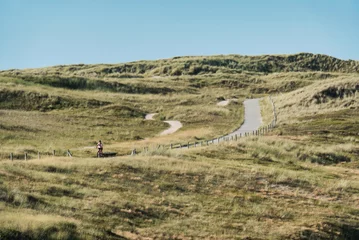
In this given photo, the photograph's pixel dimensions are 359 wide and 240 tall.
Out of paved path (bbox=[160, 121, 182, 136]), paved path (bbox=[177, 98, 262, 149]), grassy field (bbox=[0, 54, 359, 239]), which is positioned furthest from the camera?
paved path (bbox=[160, 121, 182, 136])

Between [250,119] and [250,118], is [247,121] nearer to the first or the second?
[250,119]

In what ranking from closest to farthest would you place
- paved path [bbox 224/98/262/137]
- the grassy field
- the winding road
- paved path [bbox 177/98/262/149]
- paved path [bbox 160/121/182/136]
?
the grassy field, paved path [bbox 177/98/262/149], the winding road, paved path [bbox 224/98/262/137], paved path [bbox 160/121/182/136]

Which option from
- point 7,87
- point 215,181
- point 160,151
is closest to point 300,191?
point 215,181

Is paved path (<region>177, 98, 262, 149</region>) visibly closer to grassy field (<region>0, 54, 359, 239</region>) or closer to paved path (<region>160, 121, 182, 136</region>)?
grassy field (<region>0, 54, 359, 239</region>)

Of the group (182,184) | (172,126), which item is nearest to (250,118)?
(172,126)

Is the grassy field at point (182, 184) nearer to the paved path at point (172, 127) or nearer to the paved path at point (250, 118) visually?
the paved path at point (172, 127)

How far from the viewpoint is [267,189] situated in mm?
31031

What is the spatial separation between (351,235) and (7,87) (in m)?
81.6

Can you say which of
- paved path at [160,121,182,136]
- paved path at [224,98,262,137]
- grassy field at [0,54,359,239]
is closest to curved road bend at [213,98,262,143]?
paved path at [224,98,262,137]

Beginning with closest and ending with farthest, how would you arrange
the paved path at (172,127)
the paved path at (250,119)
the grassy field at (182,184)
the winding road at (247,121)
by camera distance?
the grassy field at (182,184), the paved path at (250,119), the winding road at (247,121), the paved path at (172,127)

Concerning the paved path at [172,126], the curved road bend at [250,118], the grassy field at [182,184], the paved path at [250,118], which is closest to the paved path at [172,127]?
the paved path at [172,126]

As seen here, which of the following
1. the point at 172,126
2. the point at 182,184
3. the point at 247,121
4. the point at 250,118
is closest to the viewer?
the point at 182,184

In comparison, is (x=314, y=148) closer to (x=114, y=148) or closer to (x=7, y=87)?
(x=114, y=148)

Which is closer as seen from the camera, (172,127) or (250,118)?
(172,127)
